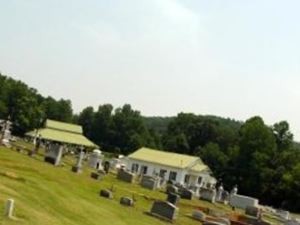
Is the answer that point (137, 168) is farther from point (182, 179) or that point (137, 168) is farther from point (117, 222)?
point (117, 222)

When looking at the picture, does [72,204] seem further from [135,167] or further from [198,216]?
[135,167]

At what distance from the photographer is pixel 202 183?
6788cm

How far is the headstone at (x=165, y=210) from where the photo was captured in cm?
2473

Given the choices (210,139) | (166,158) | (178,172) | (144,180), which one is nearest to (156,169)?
(166,158)

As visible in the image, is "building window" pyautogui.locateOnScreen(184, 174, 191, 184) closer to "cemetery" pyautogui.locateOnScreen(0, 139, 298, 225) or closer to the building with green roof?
the building with green roof

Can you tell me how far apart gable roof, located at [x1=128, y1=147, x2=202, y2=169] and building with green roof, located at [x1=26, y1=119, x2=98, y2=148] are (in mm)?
15070

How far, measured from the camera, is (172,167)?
6706cm

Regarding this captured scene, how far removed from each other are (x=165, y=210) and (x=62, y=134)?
63.2m

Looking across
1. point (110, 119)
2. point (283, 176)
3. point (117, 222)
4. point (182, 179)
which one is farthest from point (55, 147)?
point (110, 119)

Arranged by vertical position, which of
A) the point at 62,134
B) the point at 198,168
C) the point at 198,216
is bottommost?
the point at 198,216

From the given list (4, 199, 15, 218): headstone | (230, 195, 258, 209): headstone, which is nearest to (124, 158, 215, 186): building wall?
(230, 195, 258, 209): headstone

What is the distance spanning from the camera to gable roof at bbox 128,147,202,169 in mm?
66938

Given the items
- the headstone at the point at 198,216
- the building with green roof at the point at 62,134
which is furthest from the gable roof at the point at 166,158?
the headstone at the point at 198,216

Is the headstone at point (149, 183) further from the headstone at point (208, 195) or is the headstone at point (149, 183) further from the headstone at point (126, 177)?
the headstone at point (208, 195)
